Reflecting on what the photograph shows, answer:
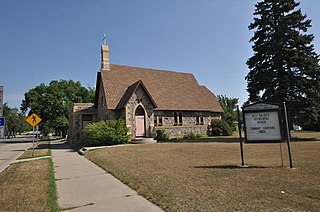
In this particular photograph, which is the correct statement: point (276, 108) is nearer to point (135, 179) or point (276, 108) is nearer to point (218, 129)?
point (135, 179)

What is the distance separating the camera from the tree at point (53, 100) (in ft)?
133

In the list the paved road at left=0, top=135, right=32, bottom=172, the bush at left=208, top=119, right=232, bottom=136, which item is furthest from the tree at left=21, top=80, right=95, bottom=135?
the bush at left=208, top=119, right=232, bottom=136

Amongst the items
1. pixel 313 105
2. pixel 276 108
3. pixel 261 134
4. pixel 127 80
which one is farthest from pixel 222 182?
pixel 127 80

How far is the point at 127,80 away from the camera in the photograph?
27344 millimetres

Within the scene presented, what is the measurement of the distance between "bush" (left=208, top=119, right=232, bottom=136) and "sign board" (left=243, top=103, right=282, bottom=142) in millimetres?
20955

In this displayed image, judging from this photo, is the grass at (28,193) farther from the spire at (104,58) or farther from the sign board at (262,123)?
the spire at (104,58)

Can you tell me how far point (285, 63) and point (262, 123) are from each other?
14.9 m

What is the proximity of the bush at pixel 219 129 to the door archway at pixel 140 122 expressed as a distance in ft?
35.1

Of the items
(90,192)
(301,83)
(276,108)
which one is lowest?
(90,192)

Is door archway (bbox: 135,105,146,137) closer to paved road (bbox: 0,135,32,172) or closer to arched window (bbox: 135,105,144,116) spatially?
arched window (bbox: 135,105,144,116)

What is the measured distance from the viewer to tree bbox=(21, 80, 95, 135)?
133ft

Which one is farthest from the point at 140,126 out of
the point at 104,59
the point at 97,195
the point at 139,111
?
the point at 97,195

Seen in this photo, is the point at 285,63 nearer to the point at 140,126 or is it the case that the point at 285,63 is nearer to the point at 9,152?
the point at 140,126

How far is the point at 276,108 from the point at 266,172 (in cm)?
262
